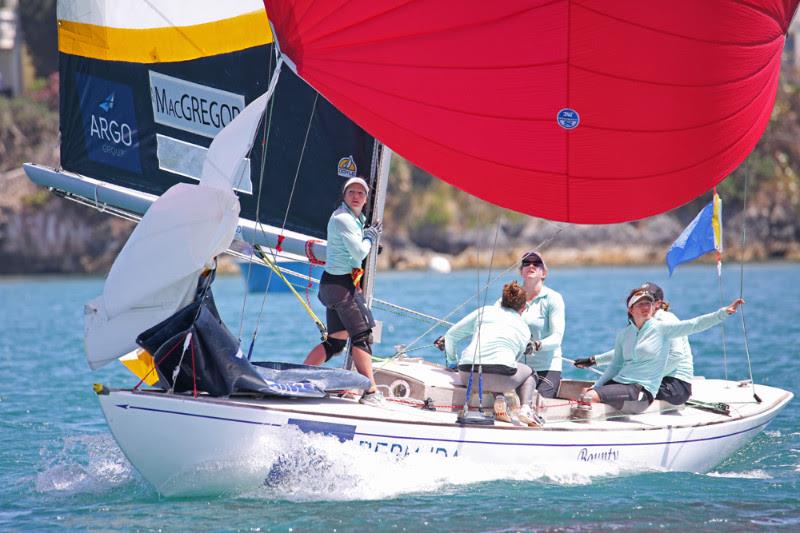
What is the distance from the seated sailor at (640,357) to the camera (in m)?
9.23

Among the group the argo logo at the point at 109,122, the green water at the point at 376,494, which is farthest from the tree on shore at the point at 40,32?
the argo logo at the point at 109,122

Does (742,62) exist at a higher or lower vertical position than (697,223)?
higher

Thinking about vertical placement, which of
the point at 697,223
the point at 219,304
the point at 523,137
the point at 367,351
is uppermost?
the point at 523,137

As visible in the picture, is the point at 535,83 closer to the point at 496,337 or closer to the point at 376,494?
the point at 496,337

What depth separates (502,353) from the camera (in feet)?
28.2

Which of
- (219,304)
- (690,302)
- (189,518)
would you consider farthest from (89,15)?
(690,302)

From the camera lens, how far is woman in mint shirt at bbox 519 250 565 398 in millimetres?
9328

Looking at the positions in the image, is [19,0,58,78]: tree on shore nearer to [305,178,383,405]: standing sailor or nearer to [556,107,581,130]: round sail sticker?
[305,178,383,405]: standing sailor

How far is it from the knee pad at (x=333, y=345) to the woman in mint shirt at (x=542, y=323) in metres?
1.45

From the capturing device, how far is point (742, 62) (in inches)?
344

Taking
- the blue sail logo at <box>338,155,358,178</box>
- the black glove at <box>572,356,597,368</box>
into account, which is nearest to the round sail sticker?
the blue sail logo at <box>338,155,358,178</box>

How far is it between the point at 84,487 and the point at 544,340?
3.62 m

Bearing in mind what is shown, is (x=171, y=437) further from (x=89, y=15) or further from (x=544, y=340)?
(x=89, y=15)

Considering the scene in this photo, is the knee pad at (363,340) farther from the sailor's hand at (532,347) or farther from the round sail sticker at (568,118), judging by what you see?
the round sail sticker at (568,118)
